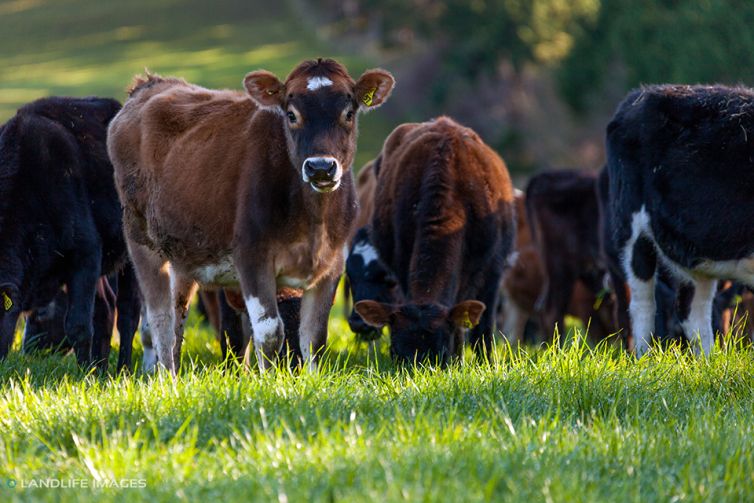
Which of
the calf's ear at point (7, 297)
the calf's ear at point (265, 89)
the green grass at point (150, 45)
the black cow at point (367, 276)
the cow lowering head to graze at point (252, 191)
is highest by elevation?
the calf's ear at point (265, 89)

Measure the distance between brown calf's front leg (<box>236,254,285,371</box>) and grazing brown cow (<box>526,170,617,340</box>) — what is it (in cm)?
711

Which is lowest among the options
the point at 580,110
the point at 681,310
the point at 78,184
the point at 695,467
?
the point at 580,110

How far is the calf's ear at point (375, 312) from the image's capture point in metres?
8.80

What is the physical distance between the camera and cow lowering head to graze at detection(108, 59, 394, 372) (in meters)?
7.97

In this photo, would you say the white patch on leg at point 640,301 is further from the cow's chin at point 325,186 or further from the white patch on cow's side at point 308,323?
the cow's chin at point 325,186

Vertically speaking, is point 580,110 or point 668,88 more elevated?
point 668,88

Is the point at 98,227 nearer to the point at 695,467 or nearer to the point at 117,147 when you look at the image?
the point at 117,147

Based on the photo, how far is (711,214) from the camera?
8.80m

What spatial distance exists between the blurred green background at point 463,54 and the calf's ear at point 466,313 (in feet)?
60.4

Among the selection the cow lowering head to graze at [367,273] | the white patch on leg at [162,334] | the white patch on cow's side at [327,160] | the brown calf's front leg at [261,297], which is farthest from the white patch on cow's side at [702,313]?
the white patch on leg at [162,334]

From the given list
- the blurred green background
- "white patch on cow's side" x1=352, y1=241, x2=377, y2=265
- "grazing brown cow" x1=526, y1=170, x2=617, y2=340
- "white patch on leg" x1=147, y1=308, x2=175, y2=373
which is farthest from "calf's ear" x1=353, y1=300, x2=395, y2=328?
the blurred green background

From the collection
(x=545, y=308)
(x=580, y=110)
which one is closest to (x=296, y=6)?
(x=580, y=110)

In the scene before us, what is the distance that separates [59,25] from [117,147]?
72.4 metres

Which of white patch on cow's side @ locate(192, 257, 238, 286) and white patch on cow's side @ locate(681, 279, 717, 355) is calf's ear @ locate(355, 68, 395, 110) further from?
white patch on cow's side @ locate(681, 279, 717, 355)
